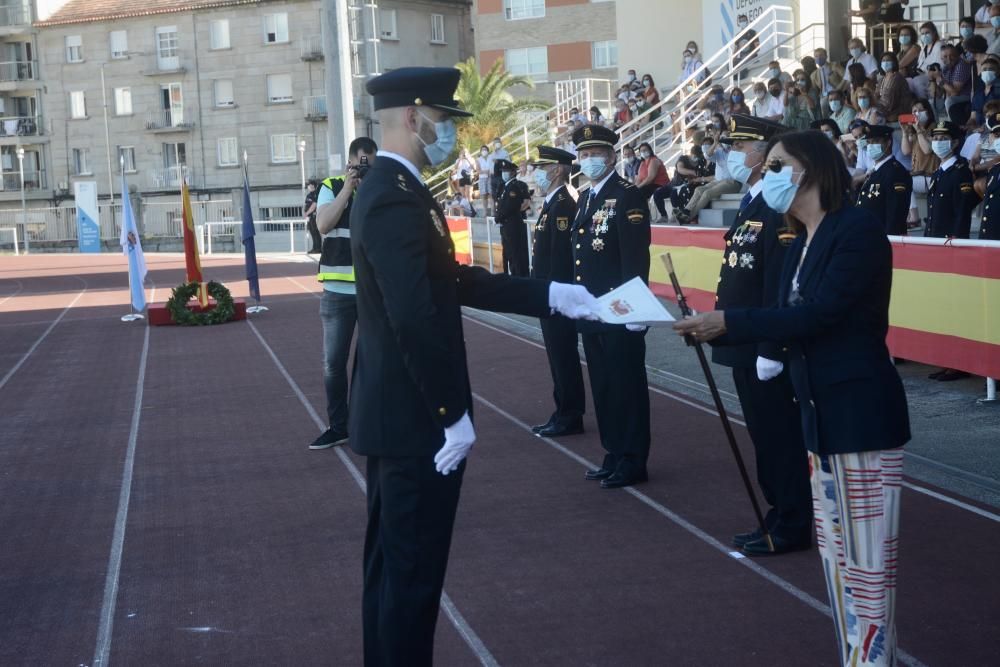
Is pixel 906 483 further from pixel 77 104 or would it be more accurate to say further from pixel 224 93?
pixel 77 104

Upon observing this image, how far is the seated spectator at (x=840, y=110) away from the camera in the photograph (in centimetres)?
1791

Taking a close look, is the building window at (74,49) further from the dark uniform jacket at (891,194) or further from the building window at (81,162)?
the dark uniform jacket at (891,194)

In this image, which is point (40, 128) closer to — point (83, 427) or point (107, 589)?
point (83, 427)

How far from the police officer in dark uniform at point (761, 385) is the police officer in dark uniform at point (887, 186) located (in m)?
5.72

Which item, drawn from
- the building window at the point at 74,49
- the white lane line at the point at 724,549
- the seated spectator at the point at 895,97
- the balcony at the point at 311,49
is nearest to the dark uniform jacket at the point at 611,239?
the white lane line at the point at 724,549

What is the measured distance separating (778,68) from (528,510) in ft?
52.4

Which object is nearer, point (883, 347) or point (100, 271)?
point (883, 347)

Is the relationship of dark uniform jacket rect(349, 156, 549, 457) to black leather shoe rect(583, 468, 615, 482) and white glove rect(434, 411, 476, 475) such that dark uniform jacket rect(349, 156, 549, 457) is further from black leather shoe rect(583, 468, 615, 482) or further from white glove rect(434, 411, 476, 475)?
black leather shoe rect(583, 468, 615, 482)

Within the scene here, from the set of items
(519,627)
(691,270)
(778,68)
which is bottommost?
(519,627)

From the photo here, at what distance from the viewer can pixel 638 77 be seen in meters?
33.4

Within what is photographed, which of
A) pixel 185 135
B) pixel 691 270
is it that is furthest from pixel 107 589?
pixel 185 135

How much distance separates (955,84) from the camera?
15852 mm

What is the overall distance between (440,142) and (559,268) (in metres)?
4.83

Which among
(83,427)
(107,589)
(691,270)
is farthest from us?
(691,270)
